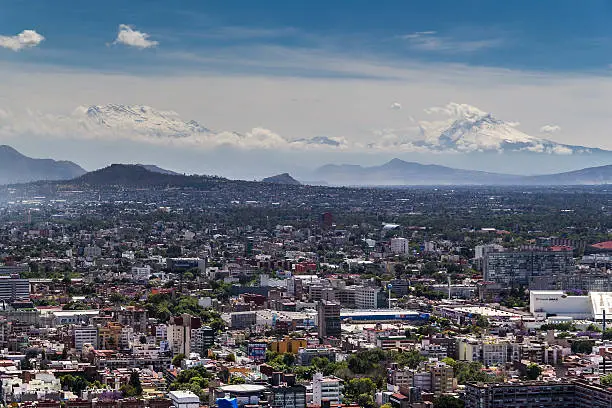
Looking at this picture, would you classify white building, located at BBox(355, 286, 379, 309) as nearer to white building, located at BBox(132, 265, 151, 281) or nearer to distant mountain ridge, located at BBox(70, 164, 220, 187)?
white building, located at BBox(132, 265, 151, 281)

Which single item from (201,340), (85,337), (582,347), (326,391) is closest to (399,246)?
(582,347)

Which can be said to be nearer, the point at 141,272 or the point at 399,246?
the point at 141,272

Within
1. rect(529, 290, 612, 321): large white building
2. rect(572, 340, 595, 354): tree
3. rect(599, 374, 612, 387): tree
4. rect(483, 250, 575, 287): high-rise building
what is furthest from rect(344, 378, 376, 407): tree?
rect(483, 250, 575, 287): high-rise building

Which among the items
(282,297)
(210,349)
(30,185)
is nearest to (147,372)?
(210,349)

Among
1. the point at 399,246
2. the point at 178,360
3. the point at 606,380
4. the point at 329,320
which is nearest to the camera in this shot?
the point at 606,380

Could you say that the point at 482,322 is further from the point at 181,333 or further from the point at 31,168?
the point at 31,168

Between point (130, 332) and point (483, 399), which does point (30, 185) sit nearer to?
point (130, 332)
